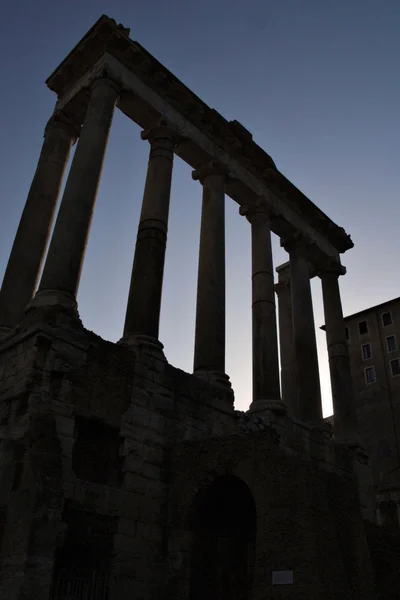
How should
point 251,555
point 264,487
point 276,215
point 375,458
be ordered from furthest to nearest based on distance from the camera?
point 375,458 → point 276,215 → point 251,555 → point 264,487

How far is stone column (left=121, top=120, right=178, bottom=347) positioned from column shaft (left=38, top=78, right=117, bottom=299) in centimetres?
157

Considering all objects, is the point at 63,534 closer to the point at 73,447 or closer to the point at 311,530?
the point at 73,447

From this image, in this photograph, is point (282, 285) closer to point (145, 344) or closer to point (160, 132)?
point (160, 132)

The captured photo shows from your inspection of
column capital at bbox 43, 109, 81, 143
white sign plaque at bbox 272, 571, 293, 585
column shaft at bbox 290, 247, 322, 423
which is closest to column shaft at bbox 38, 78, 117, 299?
column capital at bbox 43, 109, 81, 143

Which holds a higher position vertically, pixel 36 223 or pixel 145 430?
pixel 36 223

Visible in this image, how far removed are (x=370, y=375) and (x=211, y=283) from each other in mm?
28768

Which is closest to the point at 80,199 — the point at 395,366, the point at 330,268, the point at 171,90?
the point at 171,90

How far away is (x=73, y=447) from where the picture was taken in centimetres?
1034

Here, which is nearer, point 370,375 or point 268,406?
point 268,406

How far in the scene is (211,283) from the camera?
52.9 feet

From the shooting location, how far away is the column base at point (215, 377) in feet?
47.3

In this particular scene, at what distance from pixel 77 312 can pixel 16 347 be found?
1.53 metres

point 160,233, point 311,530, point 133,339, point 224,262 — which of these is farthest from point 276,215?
point 311,530

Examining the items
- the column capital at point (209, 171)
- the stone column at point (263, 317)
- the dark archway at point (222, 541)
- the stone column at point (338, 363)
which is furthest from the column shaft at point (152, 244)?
the stone column at point (338, 363)
